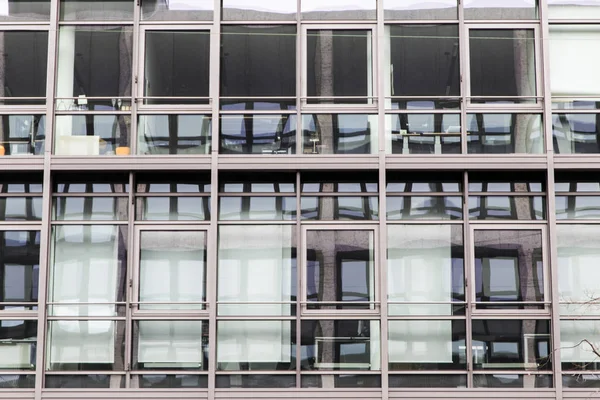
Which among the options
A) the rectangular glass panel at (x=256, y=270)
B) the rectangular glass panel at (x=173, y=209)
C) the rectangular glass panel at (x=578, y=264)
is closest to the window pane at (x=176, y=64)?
the rectangular glass panel at (x=173, y=209)

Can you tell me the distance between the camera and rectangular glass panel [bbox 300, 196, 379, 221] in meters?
17.5

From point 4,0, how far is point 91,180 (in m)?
3.93

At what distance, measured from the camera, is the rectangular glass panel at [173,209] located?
17547mm

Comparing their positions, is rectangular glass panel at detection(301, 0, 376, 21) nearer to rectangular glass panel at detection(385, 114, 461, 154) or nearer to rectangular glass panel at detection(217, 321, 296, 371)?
rectangular glass panel at detection(385, 114, 461, 154)

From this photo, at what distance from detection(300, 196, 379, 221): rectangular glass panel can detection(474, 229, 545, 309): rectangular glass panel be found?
6.45 feet

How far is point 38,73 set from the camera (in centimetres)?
1795

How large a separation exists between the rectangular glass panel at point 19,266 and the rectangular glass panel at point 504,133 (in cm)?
821

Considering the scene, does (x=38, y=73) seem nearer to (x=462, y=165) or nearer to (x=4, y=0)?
(x=4, y=0)

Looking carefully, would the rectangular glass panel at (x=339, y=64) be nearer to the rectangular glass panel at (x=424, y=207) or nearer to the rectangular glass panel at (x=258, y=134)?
the rectangular glass panel at (x=258, y=134)

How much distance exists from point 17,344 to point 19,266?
4.61 feet

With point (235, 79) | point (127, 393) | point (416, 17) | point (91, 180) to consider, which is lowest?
point (127, 393)

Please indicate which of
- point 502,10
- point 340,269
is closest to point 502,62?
point 502,10

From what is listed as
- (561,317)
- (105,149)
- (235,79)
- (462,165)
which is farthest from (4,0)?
(561,317)

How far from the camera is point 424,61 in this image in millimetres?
17891
